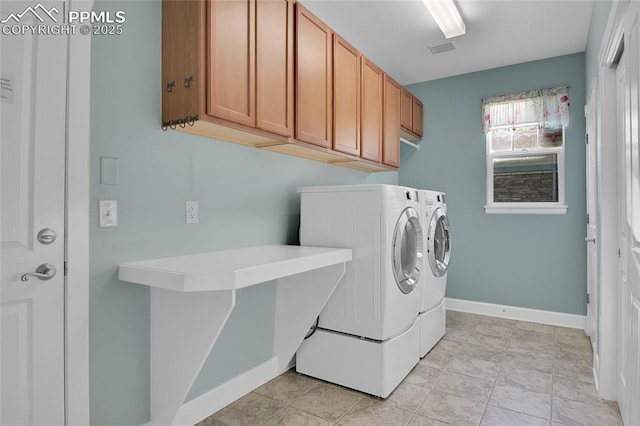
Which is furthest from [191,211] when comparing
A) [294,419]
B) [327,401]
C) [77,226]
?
[327,401]

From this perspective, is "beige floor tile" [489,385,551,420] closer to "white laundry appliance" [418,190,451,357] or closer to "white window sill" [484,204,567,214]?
"white laundry appliance" [418,190,451,357]

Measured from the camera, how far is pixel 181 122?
1.69 m

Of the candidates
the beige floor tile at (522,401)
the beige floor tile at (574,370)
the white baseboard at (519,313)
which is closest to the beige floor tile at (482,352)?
the beige floor tile at (574,370)

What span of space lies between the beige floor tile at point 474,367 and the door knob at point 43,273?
7.83 ft

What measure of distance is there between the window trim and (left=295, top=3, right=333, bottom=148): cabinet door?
86.5 inches

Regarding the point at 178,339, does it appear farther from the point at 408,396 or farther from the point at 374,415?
the point at 408,396

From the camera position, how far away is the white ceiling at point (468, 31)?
264 cm

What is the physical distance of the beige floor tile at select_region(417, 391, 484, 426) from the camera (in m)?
1.94

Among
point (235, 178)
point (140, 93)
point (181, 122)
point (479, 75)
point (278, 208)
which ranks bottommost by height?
point (278, 208)

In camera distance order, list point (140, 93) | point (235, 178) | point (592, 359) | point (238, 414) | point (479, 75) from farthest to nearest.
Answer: point (479, 75) < point (592, 359) < point (235, 178) < point (238, 414) < point (140, 93)

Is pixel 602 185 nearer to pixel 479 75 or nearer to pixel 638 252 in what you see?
pixel 638 252

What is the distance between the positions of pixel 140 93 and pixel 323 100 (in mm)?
1138

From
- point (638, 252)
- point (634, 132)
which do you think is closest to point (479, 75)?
point (634, 132)

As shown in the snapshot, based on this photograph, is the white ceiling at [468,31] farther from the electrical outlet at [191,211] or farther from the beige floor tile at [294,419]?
the beige floor tile at [294,419]
